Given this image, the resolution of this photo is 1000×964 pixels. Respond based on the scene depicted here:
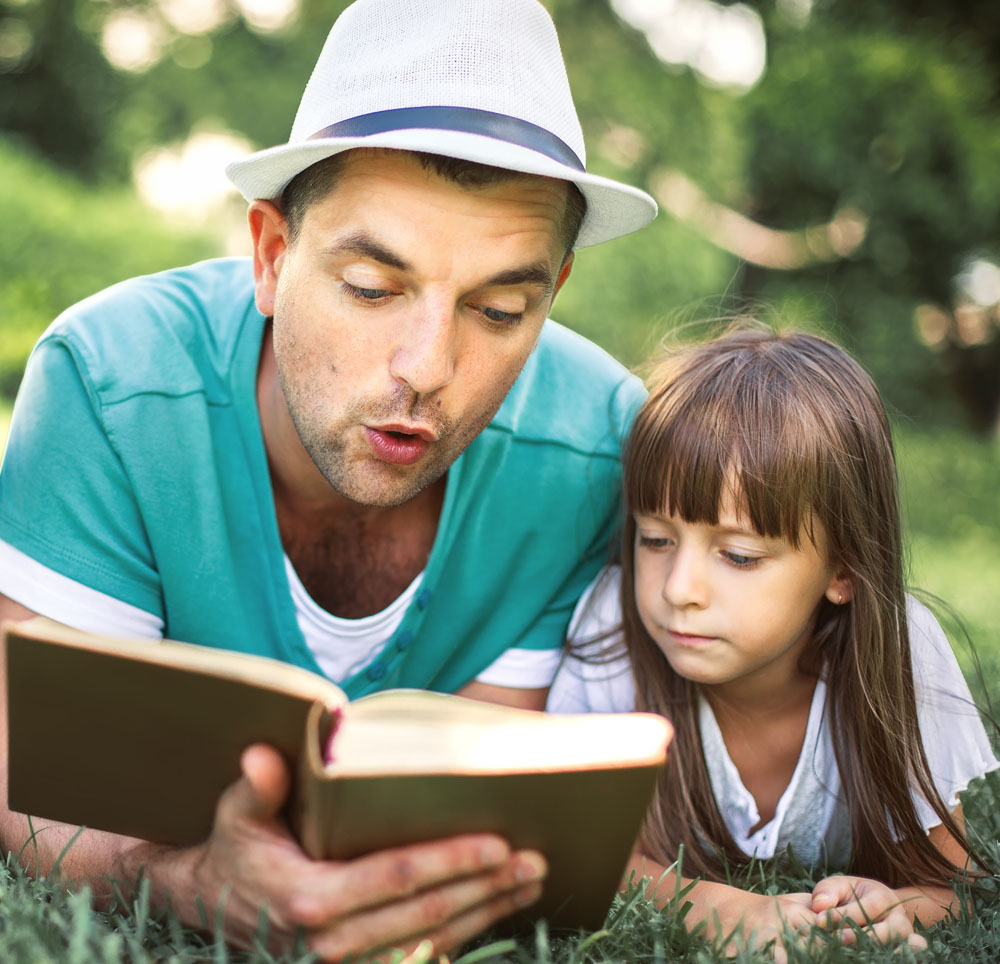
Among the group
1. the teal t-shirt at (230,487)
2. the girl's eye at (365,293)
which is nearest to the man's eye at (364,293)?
the girl's eye at (365,293)

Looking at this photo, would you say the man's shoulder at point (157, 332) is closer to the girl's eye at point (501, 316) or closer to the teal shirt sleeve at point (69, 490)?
the teal shirt sleeve at point (69, 490)

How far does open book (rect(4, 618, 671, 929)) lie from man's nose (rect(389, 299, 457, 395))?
2.04 ft

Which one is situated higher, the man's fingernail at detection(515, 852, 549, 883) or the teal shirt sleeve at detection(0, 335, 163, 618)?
the teal shirt sleeve at detection(0, 335, 163, 618)

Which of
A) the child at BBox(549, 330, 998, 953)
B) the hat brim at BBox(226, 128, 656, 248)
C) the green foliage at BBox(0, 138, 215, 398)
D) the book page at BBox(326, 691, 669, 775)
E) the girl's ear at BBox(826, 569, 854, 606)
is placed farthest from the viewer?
the green foliage at BBox(0, 138, 215, 398)

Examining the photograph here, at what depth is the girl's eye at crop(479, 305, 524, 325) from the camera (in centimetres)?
208

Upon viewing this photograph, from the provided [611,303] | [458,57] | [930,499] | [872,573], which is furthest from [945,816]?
[611,303]

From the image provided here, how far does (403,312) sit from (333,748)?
882 millimetres

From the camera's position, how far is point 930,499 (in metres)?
8.16

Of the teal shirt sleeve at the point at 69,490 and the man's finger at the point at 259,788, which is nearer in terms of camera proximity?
the man's finger at the point at 259,788

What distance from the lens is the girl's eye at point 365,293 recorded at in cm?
199

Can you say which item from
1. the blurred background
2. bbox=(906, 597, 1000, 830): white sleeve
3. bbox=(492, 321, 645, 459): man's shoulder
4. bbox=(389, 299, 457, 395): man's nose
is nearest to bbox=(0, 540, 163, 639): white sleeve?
bbox=(389, 299, 457, 395): man's nose

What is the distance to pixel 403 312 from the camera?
1988mm

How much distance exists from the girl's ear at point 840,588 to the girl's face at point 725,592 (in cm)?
4

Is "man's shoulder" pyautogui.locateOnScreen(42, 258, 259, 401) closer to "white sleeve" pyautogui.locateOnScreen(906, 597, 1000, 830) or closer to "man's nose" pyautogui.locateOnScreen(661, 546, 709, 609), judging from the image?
"man's nose" pyautogui.locateOnScreen(661, 546, 709, 609)
